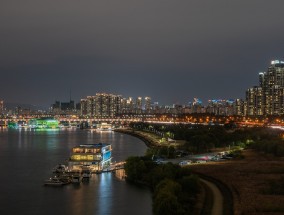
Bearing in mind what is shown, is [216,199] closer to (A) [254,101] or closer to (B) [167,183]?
(B) [167,183]

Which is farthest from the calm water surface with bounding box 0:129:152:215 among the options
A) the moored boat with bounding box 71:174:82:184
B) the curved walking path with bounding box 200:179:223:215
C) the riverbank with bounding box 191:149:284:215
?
the riverbank with bounding box 191:149:284:215

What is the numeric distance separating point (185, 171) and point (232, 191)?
5.25ft

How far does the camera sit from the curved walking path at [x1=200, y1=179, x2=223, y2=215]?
9.09 meters

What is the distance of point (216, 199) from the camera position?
1025cm

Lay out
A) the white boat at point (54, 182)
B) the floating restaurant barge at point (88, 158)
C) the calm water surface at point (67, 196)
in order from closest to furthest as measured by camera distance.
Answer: the calm water surface at point (67, 196)
the white boat at point (54, 182)
the floating restaurant barge at point (88, 158)

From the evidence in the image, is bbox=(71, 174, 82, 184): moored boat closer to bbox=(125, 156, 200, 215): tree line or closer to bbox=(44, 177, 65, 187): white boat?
bbox=(44, 177, 65, 187): white boat

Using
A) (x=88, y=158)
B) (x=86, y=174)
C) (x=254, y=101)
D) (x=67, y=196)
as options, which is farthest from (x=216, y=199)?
(x=254, y=101)

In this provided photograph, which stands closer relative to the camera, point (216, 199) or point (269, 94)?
point (216, 199)

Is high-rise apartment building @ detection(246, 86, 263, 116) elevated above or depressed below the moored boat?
above

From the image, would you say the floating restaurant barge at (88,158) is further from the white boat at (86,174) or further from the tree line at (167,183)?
the tree line at (167,183)

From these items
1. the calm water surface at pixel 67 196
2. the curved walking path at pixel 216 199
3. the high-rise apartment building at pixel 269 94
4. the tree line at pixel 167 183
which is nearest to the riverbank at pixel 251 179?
the curved walking path at pixel 216 199

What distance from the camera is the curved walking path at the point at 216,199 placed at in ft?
29.8

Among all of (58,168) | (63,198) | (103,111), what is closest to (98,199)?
(63,198)

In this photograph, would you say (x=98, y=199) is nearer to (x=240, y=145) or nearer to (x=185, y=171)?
(x=185, y=171)
